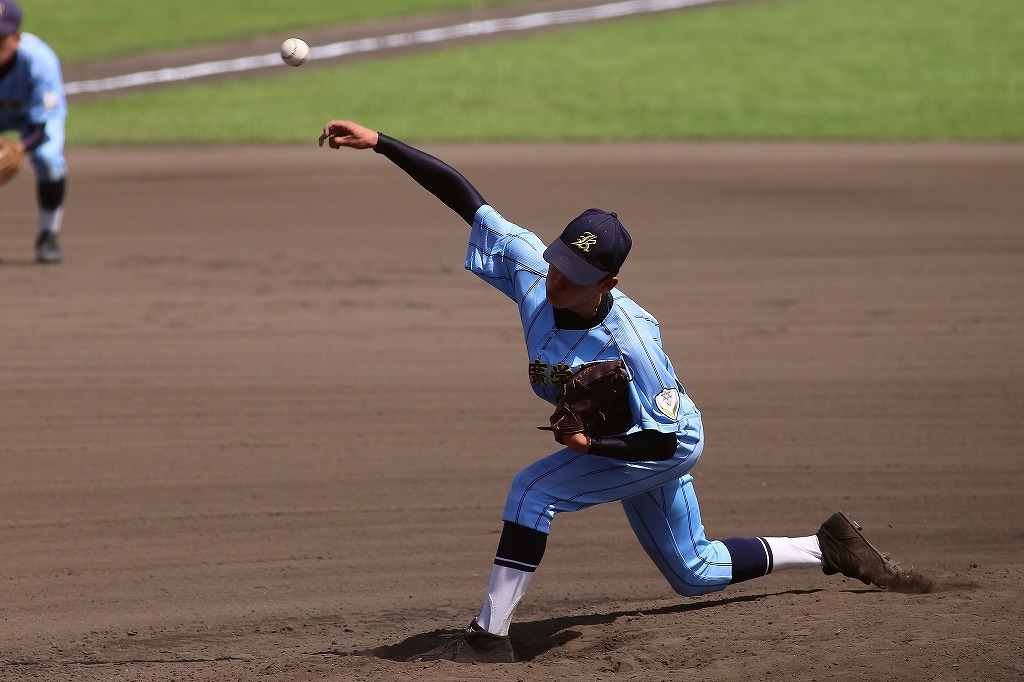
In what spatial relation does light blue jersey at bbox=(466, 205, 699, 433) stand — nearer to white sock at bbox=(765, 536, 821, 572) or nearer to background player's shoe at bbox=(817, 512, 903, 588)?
white sock at bbox=(765, 536, 821, 572)

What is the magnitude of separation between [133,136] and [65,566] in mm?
11410

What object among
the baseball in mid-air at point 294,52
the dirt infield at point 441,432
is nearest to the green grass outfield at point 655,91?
the dirt infield at point 441,432

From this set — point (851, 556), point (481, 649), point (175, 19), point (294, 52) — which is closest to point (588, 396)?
point (481, 649)

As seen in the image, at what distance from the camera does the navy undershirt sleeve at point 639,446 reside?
168 inches

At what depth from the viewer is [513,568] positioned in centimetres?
436

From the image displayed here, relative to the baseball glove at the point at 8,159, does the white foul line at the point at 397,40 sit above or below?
above

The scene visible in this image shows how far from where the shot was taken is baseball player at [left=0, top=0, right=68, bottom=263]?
10.3 meters

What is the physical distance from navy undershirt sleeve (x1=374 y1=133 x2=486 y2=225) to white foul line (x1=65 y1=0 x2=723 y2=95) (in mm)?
15343

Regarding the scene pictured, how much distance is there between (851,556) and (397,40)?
1832 centimetres

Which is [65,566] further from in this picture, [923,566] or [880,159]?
[880,159]

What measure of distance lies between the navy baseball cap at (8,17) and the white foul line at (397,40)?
8.83 metres

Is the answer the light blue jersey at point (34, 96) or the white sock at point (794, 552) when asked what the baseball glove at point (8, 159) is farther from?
the white sock at point (794, 552)

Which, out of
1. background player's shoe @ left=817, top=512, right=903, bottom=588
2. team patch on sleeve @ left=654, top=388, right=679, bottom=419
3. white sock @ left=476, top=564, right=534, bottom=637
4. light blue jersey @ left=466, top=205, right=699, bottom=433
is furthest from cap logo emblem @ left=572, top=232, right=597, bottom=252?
background player's shoe @ left=817, top=512, right=903, bottom=588

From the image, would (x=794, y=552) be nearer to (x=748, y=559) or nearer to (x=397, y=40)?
(x=748, y=559)
